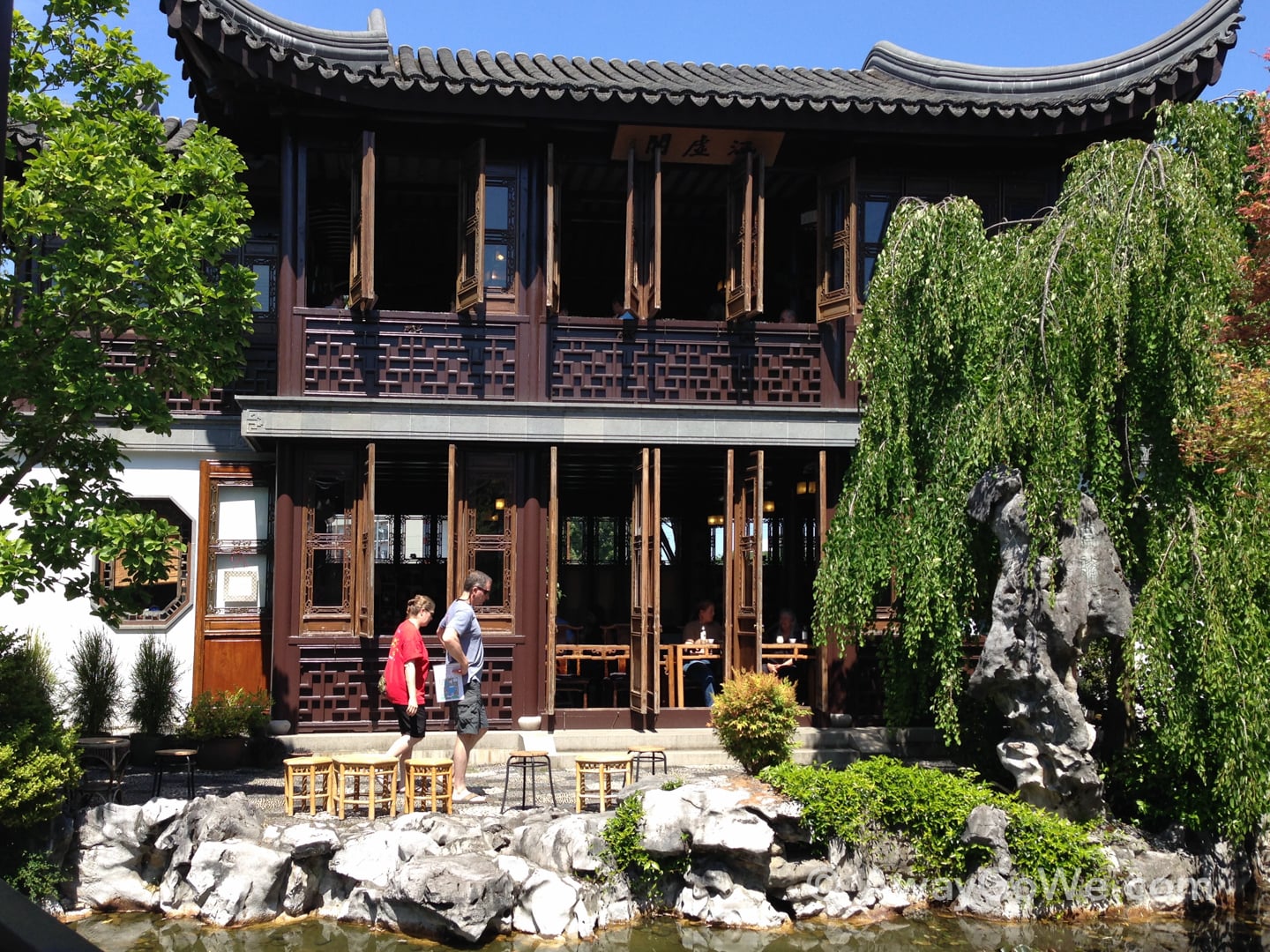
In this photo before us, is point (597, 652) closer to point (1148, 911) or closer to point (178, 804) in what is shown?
point (178, 804)

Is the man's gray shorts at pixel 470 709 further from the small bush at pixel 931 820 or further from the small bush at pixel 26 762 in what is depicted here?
the small bush at pixel 26 762

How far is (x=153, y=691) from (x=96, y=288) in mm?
4592

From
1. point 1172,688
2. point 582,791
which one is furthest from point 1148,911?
point 582,791

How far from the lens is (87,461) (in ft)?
28.1

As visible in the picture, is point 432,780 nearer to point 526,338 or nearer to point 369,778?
point 369,778

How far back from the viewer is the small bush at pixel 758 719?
28.2ft

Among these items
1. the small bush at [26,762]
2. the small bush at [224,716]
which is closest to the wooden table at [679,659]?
the small bush at [224,716]

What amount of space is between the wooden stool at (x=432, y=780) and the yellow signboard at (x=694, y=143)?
6519 millimetres

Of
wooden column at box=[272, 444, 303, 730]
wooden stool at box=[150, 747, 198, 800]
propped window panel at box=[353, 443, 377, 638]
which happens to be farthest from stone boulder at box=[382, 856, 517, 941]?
wooden column at box=[272, 444, 303, 730]

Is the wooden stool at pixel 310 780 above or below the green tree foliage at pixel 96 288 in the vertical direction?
below

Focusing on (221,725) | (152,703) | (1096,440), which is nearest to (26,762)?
(221,725)

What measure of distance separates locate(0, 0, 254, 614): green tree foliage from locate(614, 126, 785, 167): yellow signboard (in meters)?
4.43

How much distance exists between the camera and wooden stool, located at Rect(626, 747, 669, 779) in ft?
31.0

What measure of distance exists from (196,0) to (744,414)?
252 inches
